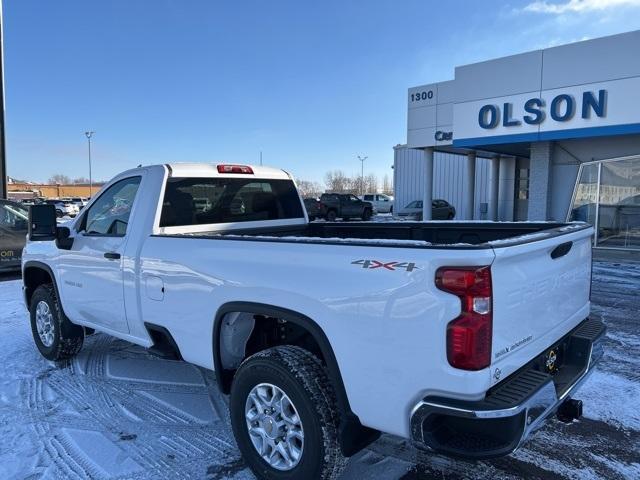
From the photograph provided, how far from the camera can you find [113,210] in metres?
4.50

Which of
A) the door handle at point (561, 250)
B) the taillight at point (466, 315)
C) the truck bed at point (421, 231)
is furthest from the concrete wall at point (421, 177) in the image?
the taillight at point (466, 315)

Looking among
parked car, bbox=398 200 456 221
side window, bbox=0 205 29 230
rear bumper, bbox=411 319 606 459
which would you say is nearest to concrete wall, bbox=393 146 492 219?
parked car, bbox=398 200 456 221

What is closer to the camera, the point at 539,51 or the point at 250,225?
the point at 250,225

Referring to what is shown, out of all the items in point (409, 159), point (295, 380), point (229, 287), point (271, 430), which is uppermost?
point (409, 159)

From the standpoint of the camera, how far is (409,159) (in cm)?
3481

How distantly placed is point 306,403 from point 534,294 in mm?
1308

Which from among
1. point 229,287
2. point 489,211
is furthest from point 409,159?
point 229,287

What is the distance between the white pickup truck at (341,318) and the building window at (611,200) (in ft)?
40.1

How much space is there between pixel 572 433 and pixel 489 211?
2270cm

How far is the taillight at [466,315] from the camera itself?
220 cm

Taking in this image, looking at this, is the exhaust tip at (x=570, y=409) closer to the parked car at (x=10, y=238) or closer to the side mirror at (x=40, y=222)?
the side mirror at (x=40, y=222)

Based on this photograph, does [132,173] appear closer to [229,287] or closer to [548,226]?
[229,287]

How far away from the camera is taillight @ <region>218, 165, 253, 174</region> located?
459 centimetres

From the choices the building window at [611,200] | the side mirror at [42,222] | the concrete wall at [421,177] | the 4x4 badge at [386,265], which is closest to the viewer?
the 4x4 badge at [386,265]
